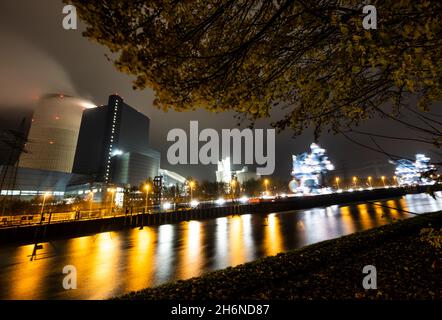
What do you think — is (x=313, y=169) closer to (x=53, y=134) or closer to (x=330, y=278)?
(x=330, y=278)

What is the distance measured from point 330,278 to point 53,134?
535 feet

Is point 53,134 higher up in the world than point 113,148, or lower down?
higher up

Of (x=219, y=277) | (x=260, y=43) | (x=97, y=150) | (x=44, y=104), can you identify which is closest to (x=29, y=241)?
(x=219, y=277)

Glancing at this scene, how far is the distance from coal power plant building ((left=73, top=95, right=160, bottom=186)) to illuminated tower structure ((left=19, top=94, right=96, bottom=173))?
15.6 feet

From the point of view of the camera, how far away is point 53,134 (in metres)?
127

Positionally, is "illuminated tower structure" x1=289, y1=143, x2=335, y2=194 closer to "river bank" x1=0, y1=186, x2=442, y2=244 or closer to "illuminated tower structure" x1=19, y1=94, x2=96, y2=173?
"river bank" x1=0, y1=186, x2=442, y2=244

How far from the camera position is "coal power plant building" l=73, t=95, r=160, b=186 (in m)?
123

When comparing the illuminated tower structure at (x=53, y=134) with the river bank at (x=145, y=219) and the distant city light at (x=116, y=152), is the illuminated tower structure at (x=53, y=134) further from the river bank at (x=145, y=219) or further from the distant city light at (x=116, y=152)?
the river bank at (x=145, y=219)

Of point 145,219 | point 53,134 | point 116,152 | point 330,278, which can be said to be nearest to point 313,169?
point 145,219

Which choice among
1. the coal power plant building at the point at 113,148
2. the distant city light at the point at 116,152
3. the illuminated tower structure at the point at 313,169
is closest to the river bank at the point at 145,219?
the illuminated tower structure at the point at 313,169

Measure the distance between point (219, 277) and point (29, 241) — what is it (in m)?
19.6

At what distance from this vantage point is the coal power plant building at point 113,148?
123 metres

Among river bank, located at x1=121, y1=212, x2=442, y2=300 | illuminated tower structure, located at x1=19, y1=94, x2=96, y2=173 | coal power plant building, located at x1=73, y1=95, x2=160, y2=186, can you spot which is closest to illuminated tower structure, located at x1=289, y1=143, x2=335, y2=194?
river bank, located at x1=121, y1=212, x2=442, y2=300

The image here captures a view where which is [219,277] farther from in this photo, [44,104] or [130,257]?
[44,104]
